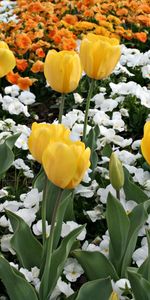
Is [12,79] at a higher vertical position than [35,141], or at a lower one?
lower

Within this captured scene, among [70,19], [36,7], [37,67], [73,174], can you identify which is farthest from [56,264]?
[36,7]

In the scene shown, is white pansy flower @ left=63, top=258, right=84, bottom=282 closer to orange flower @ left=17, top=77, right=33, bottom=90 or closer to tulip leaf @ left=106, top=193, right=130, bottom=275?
tulip leaf @ left=106, top=193, right=130, bottom=275

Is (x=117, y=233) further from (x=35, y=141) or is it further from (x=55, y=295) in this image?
(x=35, y=141)

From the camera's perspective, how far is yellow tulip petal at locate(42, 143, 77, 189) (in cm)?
136

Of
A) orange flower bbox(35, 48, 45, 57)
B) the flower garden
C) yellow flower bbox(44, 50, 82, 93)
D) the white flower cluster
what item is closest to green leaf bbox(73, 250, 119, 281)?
the flower garden

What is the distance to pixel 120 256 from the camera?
1.83 m

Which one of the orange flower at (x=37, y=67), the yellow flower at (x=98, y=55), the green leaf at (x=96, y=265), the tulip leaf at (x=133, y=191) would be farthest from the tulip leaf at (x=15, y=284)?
the orange flower at (x=37, y=67)

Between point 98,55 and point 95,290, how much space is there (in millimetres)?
787

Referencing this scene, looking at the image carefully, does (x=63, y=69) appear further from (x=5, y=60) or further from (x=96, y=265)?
(x=96, y=265)

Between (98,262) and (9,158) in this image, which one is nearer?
(98,262)

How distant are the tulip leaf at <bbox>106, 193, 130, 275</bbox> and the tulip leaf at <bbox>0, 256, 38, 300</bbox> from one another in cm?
32

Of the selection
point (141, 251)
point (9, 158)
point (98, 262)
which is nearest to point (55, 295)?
point (98, 262)

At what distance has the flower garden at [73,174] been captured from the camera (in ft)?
5.10

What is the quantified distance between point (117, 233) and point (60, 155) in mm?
496
